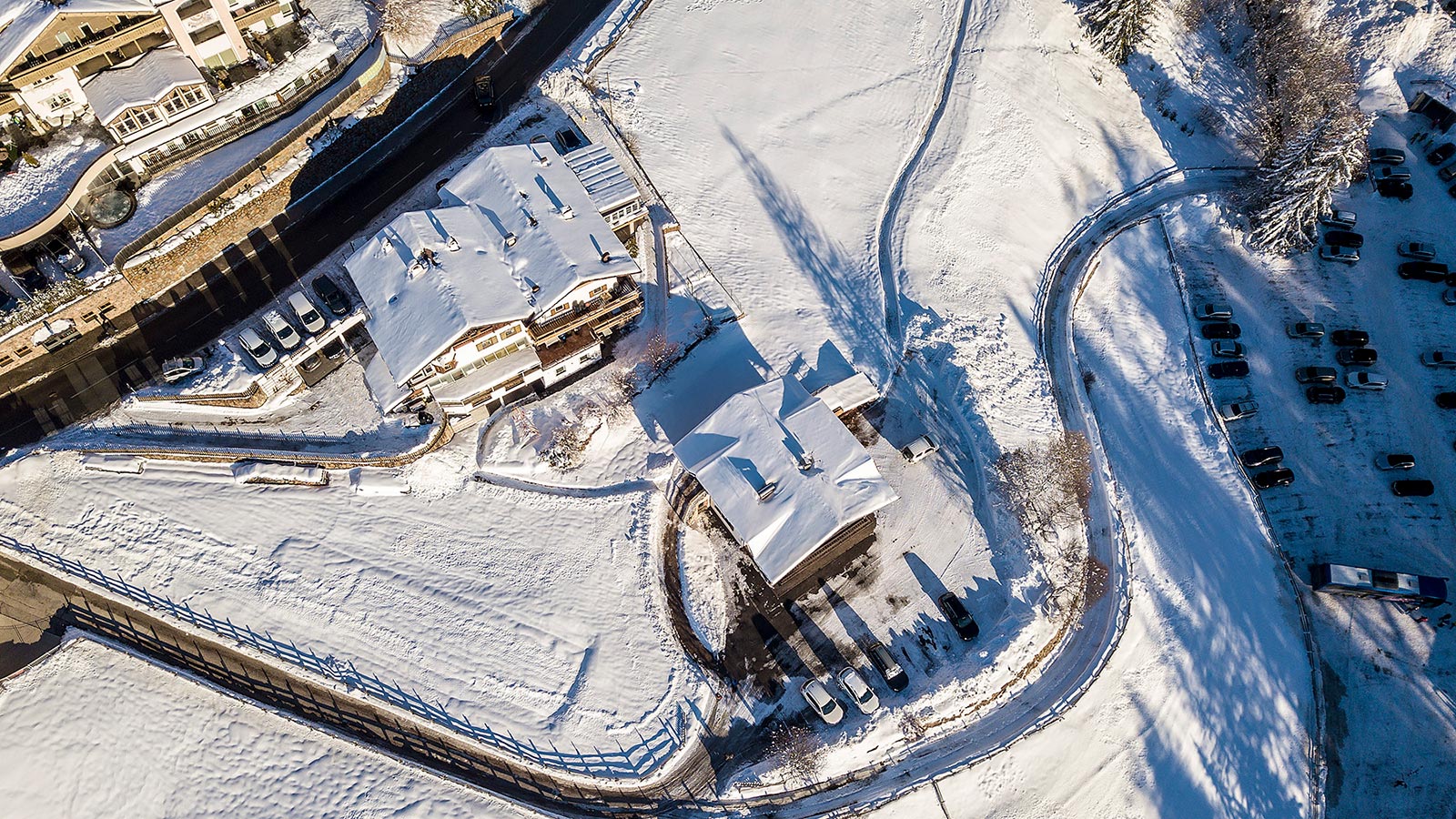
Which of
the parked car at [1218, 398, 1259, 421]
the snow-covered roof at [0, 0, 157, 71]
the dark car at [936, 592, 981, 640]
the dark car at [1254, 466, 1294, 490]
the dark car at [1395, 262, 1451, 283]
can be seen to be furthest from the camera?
the dark car at [1395, 262, 1451, 283]

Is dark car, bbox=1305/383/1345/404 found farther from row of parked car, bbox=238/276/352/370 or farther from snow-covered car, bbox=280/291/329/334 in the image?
snow-covered car, bbox=280/291/329/334

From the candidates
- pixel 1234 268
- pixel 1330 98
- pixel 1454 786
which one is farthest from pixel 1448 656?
pixel 1330 98

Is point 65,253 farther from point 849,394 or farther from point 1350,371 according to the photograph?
point 1350,371

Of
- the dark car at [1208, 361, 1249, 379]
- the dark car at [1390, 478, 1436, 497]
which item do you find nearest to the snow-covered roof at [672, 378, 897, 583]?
the dark car at [1208, 361, 1249, 379]

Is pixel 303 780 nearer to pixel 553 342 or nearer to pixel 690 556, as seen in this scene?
pixel 690 556

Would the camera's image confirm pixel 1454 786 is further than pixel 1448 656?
No

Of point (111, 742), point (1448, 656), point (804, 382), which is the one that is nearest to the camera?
point (111, 742)

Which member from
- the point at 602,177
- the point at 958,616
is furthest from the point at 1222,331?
the point at 602,177
